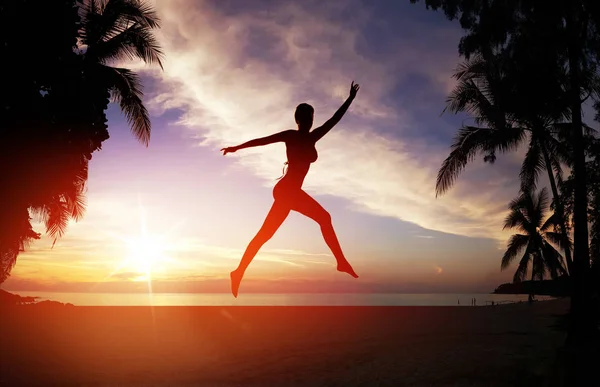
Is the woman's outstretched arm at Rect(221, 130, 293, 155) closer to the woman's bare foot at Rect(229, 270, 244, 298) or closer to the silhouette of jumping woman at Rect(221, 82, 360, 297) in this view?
the silhouette of jumping woman at Rect(221, 82, 360, 297)

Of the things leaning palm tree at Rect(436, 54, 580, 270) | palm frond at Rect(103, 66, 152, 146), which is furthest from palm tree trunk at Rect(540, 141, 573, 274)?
palm frond at Rect(103, 66, 152, 146)

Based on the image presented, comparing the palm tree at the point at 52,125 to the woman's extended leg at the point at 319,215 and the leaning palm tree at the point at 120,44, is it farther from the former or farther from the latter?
the woman's extended leg at the point at 319,215

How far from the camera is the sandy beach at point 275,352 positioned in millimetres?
13086

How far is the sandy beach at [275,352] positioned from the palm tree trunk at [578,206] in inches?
55.2

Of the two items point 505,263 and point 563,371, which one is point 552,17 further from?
point 505,263

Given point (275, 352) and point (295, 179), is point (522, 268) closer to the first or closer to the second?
point (275, 352)

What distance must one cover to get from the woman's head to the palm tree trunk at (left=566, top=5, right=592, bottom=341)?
1529 cm

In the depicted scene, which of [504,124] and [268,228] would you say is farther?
[504,124]

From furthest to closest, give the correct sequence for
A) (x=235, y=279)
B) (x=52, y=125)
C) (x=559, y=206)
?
(x=559, y=206)
(x=52, y=125)
(x=235, y=279)

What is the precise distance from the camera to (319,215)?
10.8 ft

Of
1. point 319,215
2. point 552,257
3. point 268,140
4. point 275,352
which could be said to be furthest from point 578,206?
point 552,257

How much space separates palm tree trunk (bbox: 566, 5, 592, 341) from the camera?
15.7m

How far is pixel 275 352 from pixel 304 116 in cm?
1501

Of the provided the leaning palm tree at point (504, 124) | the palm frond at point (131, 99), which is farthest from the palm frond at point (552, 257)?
the palm frond at point (131, 99)
